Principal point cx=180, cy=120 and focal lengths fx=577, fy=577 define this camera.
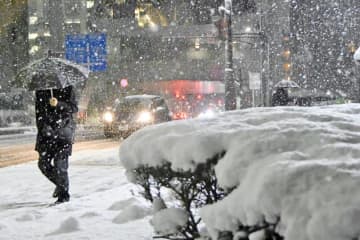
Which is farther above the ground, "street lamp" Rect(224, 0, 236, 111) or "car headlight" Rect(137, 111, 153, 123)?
"street lamp" Rect(224, 0, 236, 111)

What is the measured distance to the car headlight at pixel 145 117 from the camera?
70.7ft

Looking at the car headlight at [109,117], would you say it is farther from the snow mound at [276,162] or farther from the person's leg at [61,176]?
the snow mound at [276,162]

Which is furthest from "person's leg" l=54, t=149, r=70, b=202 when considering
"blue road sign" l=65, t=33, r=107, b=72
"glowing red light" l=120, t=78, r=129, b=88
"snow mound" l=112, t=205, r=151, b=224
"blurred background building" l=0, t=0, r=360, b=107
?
"glowing red light" l=120, t=78, r=129, b=88

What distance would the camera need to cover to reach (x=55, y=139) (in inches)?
293

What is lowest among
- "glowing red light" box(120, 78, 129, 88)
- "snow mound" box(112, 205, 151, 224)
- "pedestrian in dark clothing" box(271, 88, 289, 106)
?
"snow mound" box(112, 205, 151, 224)

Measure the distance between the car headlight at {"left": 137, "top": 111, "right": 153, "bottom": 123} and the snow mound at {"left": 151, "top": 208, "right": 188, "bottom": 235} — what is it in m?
18.1

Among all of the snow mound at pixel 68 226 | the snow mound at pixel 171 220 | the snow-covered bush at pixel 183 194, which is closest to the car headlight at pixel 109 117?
the snow mound at pixel 68 226

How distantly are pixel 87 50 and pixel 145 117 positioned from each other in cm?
925

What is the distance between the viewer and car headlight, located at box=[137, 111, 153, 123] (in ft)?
70.7

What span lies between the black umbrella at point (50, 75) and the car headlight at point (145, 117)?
12.7 metres

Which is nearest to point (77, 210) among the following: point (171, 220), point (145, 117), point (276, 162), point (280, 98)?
point (171, 220)

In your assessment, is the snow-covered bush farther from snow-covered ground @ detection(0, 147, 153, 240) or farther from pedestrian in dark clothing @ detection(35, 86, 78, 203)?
pedestrian in dark clothing @ detection(35, 86, 78, 203)

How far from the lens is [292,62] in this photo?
62.7 m

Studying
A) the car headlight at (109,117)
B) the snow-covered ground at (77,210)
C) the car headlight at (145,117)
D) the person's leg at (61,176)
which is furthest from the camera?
the car headlight at (109,117)
